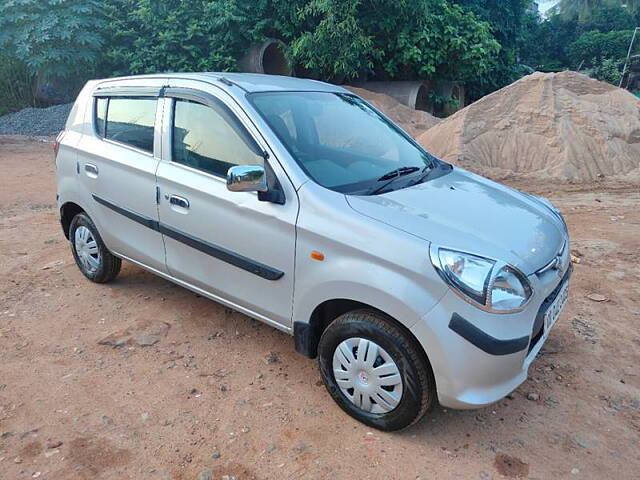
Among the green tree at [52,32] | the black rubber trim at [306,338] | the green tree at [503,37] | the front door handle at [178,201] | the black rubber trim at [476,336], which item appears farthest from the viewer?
the green tree at [503,37]

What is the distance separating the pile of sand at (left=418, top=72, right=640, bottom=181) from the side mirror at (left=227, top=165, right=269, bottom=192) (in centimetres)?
651

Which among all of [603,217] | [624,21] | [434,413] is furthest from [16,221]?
[624,21]

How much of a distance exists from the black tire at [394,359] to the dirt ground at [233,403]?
0.33 ft

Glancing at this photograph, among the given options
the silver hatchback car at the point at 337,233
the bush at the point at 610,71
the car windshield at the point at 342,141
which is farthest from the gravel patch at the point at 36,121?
the bush at the point at 610,71

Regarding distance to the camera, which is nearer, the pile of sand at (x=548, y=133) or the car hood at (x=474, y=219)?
the car hood at (x=474, y=219)

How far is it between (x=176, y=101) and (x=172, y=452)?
84.2 inches

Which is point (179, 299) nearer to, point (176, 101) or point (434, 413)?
point (176, 101)

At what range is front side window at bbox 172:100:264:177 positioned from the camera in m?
3.02

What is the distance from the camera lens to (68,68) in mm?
14336

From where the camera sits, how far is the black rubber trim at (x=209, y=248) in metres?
2.91

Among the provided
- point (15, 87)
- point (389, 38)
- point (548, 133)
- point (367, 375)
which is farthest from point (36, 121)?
point (367, 375)

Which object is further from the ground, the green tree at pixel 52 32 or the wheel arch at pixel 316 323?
the green tree at pixel 52 32

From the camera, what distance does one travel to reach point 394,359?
2.50 meters

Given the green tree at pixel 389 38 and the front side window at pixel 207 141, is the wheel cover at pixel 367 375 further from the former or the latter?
the green tree at pixel 389 38
